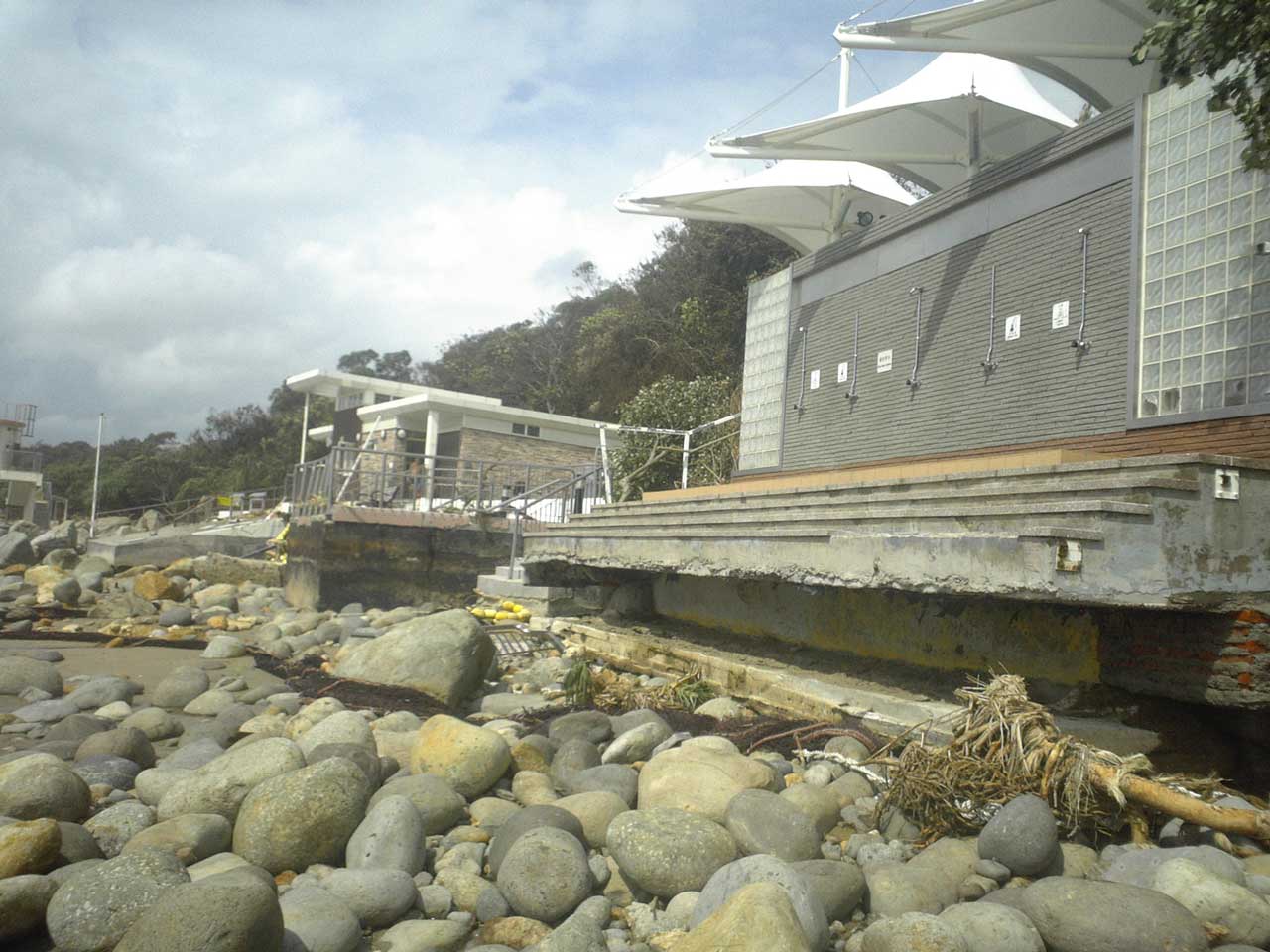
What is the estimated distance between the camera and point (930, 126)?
13578 millimetres

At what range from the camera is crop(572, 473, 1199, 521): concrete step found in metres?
5.37

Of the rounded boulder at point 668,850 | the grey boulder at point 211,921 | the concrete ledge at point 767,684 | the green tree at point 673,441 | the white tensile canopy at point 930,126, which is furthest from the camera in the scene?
the green tree at point 673,441

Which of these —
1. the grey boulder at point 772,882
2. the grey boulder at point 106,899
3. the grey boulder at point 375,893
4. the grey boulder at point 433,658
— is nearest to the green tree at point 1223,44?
the grey boulder at point 772,882

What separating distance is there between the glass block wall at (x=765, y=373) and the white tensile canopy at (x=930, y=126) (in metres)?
1.94

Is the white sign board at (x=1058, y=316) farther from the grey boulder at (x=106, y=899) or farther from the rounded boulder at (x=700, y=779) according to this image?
the grey boulder at (x=106, y=899)

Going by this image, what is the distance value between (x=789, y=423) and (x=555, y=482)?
613cm

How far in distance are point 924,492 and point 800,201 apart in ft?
32.6

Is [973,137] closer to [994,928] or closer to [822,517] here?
[822,517]

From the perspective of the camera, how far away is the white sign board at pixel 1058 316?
30.7ft

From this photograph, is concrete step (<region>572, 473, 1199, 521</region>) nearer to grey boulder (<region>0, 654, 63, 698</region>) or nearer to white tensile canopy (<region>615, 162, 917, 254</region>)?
white tensile canopy (<region>615, 162, 917, 254</region>)

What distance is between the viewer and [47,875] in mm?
4410

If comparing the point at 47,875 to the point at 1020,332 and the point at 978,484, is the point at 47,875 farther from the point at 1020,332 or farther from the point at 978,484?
the point at 1020,332

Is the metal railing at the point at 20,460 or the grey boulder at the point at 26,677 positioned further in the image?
the metal railing at the point at 20,460

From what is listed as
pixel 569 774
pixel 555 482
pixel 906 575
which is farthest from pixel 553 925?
pixel 555 482
